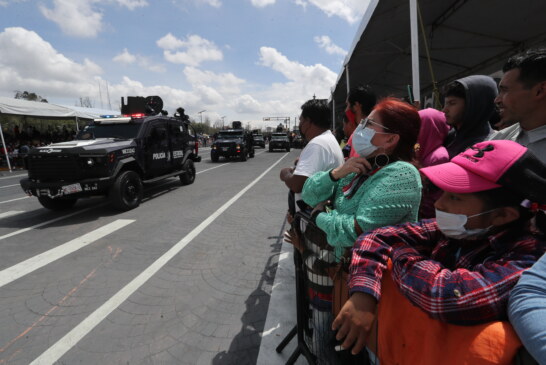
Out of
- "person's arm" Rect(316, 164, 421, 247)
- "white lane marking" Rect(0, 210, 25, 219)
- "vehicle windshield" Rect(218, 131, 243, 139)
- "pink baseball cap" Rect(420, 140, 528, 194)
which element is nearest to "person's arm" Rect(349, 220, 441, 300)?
"person's arm" Rect(316, 164, 421, 247)

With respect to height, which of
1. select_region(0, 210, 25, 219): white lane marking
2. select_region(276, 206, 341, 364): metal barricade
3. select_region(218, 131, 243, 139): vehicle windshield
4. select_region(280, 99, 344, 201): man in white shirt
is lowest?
select_region(0, 210, 25, 219): white lane marking

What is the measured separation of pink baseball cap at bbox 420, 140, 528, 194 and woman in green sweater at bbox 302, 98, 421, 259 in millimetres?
236

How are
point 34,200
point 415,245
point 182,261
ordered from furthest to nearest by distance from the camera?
point 34,200, point 182,261, point 415,245

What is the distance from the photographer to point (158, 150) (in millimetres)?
7566

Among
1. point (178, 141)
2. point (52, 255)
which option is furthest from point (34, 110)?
point (52, 255)

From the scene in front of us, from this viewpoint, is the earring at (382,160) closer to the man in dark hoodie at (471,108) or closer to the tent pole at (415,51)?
the man in dark hoodie at (471,108)

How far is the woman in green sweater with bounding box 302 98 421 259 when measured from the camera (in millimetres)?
1249

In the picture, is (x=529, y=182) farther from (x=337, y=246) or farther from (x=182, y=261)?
(x=182, y=261)

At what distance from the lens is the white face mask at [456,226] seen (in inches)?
39.1

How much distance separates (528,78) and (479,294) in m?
1.47

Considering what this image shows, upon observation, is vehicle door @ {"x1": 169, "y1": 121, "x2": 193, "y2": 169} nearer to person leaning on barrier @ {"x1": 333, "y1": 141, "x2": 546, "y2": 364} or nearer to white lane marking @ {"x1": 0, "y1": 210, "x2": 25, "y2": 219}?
white lane marking @ {"x1": 0, "y1": 210, "x2": 25, "y2": 219}

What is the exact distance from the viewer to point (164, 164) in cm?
789

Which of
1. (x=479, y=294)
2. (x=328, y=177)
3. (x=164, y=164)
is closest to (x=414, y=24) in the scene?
(x=328, y=177)

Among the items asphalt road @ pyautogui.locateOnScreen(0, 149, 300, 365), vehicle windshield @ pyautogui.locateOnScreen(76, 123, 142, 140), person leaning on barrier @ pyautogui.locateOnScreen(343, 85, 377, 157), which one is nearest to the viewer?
asphalt road @ pyautogui.locateOnScreen(0, 149, 300, 365)
